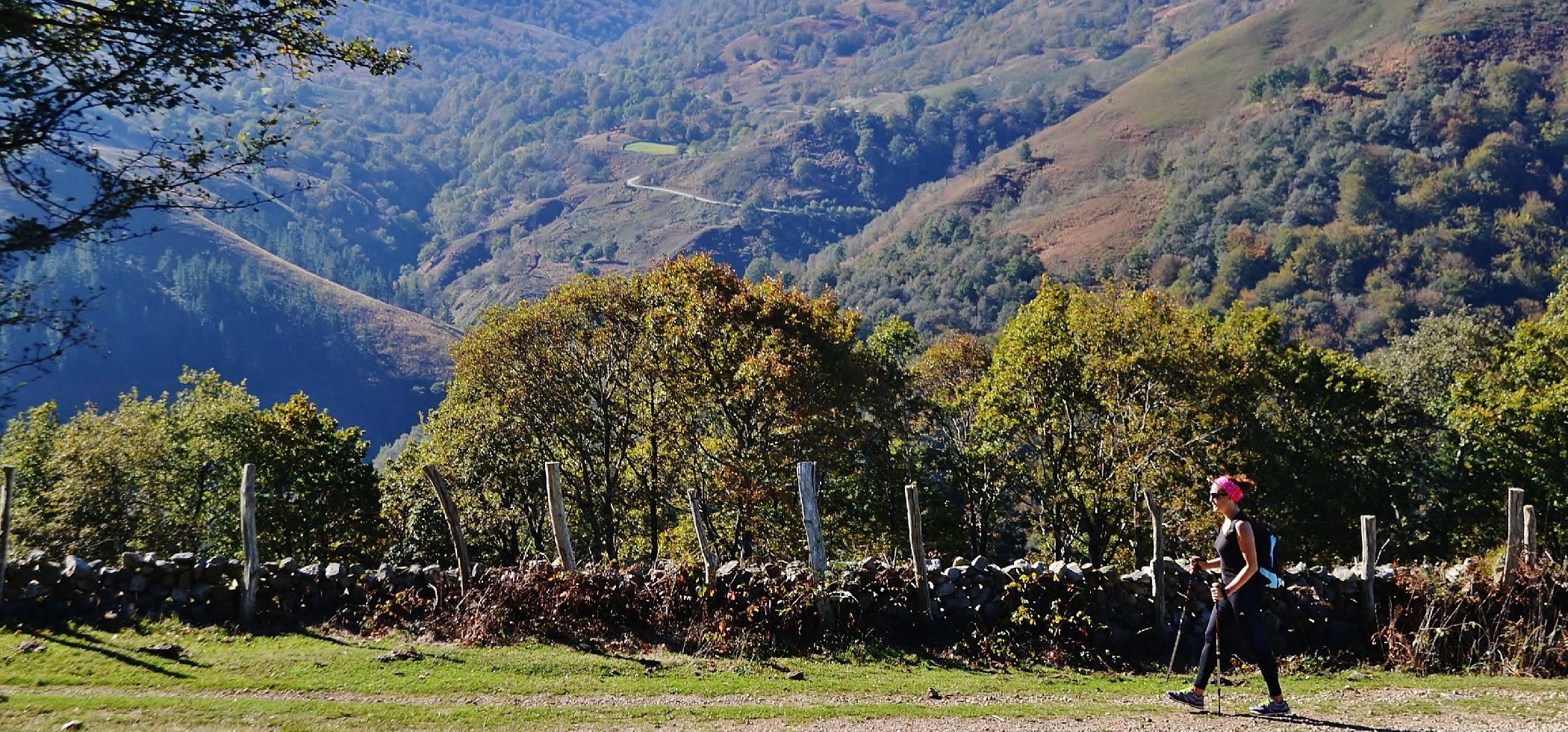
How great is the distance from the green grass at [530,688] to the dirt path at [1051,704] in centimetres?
4

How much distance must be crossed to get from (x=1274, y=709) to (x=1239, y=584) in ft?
4.46

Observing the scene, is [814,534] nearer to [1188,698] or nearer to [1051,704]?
[1051,704]

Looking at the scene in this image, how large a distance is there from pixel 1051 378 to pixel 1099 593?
15.0m

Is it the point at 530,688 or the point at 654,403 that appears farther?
the point at 654,403

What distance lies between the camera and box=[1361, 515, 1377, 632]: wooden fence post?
14.0 meters

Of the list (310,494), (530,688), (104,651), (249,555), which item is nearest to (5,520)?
(104,651)

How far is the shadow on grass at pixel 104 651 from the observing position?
12.2 meters

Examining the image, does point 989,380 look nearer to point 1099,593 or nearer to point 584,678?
point 1099,593

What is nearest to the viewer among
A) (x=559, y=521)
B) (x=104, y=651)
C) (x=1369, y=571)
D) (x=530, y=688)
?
(x=530, y=688)

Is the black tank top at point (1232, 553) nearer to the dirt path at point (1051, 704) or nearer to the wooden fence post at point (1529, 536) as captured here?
the dirt path at point (1051, 704)

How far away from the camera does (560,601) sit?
47.5 feet

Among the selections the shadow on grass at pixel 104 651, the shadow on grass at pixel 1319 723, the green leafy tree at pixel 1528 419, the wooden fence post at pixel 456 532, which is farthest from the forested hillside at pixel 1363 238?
the shadow on grass at pixel 104 651

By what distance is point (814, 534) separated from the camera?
47.2 ft

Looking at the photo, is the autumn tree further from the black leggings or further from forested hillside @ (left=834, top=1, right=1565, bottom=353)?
forested hillside @ (left=834, top=1, right=1565, bottom=353)
